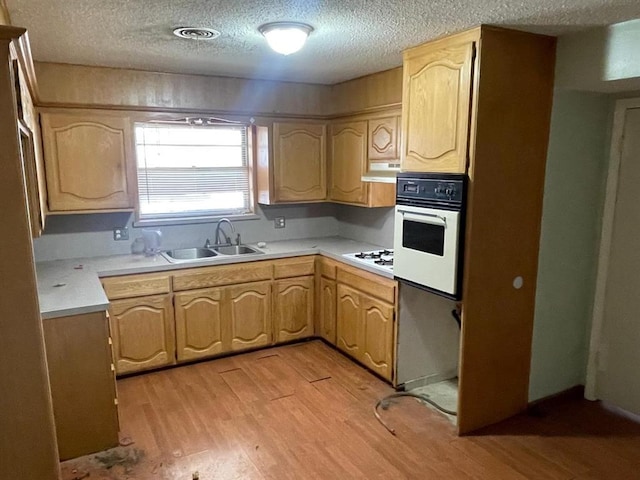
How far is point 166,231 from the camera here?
161 inches

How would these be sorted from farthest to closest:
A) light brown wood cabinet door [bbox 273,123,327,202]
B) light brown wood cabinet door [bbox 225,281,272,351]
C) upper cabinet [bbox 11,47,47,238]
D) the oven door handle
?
light brown wood cabinet door [bbox 273,123,327,202]
light brown wood cabinet door [bbox 225,281,272,351]
the oven door handle
upper cabinet [bbox 11,47,47,238]

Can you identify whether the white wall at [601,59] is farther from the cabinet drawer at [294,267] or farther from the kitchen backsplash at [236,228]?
the cabinet drawer at [294,267]

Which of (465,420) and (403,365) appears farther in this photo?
(403,365)

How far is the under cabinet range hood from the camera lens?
3.46 metres

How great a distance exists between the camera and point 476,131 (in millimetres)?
2549

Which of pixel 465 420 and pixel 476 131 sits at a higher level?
pixel 476 131

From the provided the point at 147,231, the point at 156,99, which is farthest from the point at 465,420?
the point at 156,99

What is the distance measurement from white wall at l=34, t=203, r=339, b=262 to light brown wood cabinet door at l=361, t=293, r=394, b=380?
53.4 inches

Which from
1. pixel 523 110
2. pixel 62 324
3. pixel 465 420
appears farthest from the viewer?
pixel 465 420

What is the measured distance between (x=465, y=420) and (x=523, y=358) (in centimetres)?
57

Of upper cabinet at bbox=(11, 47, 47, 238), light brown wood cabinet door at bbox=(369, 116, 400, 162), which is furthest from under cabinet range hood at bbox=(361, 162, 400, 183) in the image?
upper cabinet at bbox=(11, 47, 47, 238)

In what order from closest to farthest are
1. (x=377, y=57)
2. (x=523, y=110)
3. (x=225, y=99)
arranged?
(x=523, y=110) < (x=377, y=57) < (x=225, y=99)

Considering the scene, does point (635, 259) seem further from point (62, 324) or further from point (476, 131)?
point (62, 324)

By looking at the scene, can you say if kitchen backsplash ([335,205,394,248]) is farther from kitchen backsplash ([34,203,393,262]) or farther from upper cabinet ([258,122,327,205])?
upper cabinet ([258,122,327,205])
